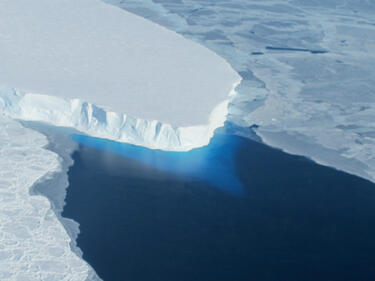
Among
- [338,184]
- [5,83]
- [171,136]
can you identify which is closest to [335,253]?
[338,184]

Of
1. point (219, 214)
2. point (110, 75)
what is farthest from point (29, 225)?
point (110, 75)

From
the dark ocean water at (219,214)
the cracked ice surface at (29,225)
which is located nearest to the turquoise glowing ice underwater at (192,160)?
the dark ocean water at (219,214)

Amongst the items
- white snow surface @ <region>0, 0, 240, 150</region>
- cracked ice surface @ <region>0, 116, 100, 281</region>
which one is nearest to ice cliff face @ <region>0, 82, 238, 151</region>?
white snow surface @ <region>0, 0, 240, 150</region>

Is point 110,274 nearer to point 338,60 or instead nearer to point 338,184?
point 338,184

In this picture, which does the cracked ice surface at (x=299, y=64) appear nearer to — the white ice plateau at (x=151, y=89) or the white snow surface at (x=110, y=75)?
the white ice plateau at (x=151, y=89)

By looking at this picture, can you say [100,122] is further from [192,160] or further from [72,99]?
[192,160]

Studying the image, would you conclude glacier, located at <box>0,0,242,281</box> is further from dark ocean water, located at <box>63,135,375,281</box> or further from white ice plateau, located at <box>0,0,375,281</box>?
dark ocean water, located at <box>63,135,375,281</box>
